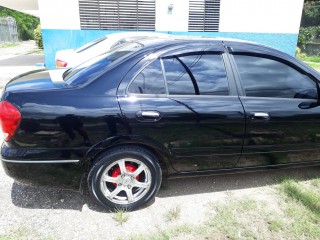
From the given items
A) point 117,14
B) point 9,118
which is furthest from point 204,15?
point 9,118

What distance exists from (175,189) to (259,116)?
1.17m

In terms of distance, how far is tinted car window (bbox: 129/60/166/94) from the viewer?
2.38 meters

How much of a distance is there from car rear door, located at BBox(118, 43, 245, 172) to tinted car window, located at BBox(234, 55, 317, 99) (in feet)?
0.66

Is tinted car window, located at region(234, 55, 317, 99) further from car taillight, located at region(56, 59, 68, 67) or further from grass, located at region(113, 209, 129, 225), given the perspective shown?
car taillight, located at region(56, 59, 68, 67)

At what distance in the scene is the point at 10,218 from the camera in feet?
7.96

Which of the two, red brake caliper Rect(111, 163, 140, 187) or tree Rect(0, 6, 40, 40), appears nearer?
red brake caliper Rect(111, 163, 140, 187)

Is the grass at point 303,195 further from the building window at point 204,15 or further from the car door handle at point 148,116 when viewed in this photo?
the building window at point 204,15

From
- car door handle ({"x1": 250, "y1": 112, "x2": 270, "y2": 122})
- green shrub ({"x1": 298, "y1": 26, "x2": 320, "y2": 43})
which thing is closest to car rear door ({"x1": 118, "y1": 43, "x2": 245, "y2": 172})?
car door handle ({"x1": 250, "y1": 112, "x2": 270, "y2": 122})

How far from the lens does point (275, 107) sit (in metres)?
2.67

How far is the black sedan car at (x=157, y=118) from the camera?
7.33 ft

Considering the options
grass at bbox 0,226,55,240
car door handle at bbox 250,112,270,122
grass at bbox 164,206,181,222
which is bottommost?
grass at bbox 164,206,181,222

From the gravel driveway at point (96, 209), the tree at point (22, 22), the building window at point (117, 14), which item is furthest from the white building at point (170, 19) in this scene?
the tree at point (22, 22)

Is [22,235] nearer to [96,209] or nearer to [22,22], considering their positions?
[96,209]

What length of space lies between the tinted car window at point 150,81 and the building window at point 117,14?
831 cm
